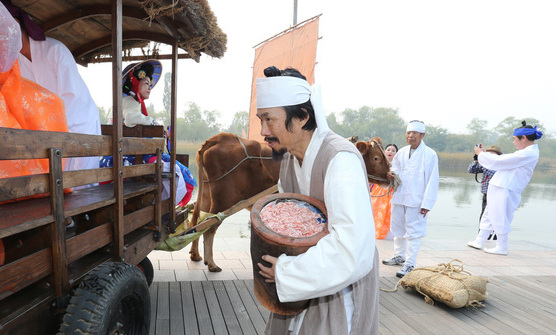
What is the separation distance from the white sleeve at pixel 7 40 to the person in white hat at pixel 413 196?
4.63 m

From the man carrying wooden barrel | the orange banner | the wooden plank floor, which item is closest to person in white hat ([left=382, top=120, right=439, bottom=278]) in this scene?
the wooden plank floor

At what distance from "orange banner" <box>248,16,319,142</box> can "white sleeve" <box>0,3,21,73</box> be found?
10.4 m

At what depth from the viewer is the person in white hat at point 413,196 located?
15.1 feet

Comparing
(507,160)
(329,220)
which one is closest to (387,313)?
(329,220)

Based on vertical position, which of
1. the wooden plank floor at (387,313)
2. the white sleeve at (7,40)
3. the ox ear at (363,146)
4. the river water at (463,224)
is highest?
the white sleeve at (7,40)

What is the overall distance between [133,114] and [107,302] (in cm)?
252

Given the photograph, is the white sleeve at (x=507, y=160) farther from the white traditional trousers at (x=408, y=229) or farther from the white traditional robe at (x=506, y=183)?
the white traditional trousers at (x=408, y=229)

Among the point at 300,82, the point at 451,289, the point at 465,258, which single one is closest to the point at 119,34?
the point at 300,82

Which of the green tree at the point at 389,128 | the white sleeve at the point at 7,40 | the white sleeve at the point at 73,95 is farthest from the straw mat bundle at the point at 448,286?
the green tree at the point at 389,128

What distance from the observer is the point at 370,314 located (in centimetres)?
146

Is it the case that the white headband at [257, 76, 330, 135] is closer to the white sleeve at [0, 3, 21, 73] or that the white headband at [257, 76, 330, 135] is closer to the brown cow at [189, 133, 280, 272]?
the white sleeve at [0, 3, 21, 73]

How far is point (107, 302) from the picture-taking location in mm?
1521

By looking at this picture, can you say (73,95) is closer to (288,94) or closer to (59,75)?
(59,75)

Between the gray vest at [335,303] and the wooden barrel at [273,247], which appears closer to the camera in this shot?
the wooden barrel at [273,247]
